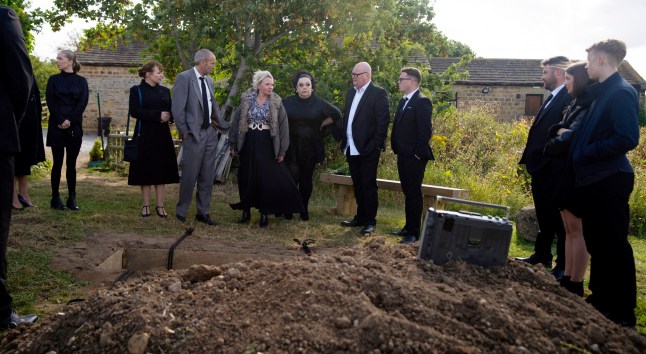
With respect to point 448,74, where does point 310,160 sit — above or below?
below

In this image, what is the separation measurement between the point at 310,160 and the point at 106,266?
3469 millimetres

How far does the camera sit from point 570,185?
15.9ft

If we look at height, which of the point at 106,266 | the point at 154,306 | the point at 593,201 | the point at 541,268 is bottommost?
the point at 106,266

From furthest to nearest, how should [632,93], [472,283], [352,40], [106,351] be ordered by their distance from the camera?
[352,40]
[632,93]
[472,283]
[106,351]

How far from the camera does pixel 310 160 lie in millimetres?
8531

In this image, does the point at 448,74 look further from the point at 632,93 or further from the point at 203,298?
the point at 203,298

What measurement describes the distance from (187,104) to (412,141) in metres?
2.82

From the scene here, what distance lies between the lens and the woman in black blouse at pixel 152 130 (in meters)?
7.66

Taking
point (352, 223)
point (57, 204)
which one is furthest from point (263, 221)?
point (57, 204)

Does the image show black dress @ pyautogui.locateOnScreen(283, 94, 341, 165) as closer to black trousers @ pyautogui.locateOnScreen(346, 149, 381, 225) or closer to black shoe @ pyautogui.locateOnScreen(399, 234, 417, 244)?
black trousers @ pyautogui.locateOnScreen(346, 149, 381, 225)

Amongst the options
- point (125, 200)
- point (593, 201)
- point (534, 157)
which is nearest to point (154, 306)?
point (593, 201)

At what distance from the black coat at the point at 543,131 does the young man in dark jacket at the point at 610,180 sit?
1.55m

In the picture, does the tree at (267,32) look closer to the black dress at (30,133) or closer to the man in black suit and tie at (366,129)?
the man in black suit and tie at (366,129)

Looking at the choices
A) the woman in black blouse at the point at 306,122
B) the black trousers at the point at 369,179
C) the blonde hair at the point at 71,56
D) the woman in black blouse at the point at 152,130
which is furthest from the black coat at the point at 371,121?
the blonde hair at the point at 71,56
